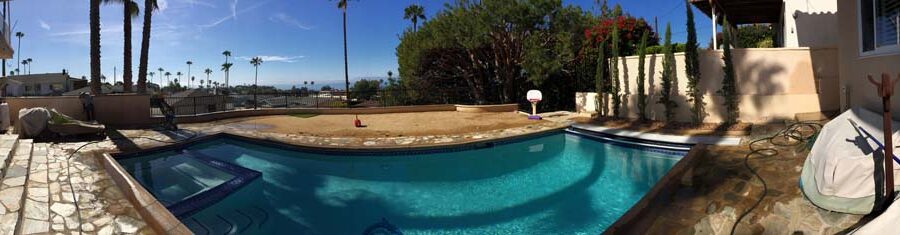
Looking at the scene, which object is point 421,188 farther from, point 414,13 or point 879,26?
point 414,13

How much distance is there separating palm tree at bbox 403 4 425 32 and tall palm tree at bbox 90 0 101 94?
2376 centimetres

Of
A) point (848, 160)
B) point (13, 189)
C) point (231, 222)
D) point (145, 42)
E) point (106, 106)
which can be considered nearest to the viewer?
point (848, 160)

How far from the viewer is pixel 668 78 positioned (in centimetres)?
977

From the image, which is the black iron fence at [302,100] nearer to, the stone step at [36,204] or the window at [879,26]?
the stone step at [36,204]

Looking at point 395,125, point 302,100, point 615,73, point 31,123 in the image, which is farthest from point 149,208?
point 302,100

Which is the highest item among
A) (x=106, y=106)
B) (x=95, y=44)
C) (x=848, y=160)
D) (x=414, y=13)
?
(x=414, y=13)

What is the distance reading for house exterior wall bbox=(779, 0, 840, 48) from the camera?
9.33m

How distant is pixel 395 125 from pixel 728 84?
8641 mm

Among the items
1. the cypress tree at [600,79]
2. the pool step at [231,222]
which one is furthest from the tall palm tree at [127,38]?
the cypress tree at [600,79]

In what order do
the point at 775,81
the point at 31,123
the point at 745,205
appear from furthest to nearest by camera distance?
the point at 775,81 → the point at 31,123 → the point at 745,205

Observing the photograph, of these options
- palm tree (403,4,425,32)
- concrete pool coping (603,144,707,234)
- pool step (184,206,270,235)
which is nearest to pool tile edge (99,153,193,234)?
pool step (184,206,270,235)

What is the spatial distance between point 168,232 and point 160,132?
8142 mm

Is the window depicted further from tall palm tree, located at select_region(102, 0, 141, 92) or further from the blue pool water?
tall palm tree, located at select_region(102, 0, 141, 92)

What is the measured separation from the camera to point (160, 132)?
1028 cm
